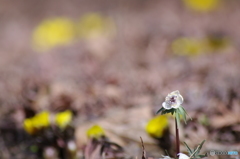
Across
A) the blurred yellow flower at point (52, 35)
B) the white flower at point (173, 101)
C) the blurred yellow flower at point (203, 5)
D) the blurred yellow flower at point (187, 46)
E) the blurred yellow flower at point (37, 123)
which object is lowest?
the blurred yellow flower at point (37, 123)

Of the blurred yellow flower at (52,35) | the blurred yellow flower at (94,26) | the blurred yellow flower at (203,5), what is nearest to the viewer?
the blurred yellow flower at (94,26)

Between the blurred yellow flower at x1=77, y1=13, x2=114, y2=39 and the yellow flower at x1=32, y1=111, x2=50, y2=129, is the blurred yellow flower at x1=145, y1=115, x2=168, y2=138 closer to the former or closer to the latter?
the yellow flower at x1=32, y1=111, x2=50, y2=129

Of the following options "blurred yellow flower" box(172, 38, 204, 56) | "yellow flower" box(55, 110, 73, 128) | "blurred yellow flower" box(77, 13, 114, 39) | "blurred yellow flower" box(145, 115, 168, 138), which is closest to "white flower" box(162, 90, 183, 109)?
"blurred yellow flower" box(145, 115, 168, 138)

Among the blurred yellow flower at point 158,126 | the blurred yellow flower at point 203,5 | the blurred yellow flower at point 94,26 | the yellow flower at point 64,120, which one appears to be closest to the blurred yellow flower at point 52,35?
the blurred yellow flower at point 94,26

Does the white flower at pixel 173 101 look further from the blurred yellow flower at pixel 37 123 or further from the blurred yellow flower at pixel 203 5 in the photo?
the blurred yellow flower at pixel 203 5

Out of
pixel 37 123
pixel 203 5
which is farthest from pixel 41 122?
pixel 203 5

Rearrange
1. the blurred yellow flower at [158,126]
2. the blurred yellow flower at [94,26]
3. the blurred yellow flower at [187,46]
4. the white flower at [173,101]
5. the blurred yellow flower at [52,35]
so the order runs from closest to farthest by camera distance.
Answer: the white flower at [173,101], the blurred yellow flower at [158,126], the blurred yellow flower at [187,46], the blurred yellow flower at [94,26], the blurred yellow flower at [52,35]

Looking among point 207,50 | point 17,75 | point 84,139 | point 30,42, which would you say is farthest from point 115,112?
point 30,42
